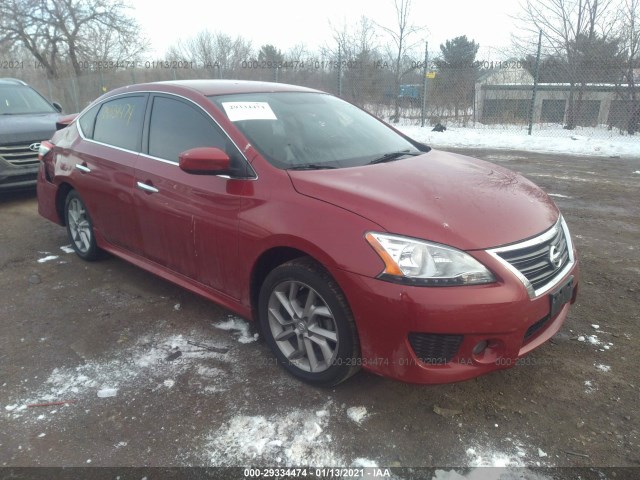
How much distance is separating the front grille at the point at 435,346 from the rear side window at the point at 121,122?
101 inches

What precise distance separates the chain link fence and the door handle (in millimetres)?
12583

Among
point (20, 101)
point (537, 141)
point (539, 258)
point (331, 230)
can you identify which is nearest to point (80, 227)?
point (331, 230)

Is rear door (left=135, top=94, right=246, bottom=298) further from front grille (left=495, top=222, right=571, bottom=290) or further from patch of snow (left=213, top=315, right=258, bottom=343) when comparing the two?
front grille (left=495, top=222, right=571, bottom=290)

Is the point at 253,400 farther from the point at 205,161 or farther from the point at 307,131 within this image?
the point at 307,131

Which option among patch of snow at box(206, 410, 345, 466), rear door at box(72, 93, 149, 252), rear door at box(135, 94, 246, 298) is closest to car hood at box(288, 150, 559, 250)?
rear door at box(135, 94, 246, 298)

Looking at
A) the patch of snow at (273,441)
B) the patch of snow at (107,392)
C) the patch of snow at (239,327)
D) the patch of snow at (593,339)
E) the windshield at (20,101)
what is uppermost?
the windshield at (20,101)

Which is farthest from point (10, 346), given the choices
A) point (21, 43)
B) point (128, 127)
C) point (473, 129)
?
point (21, 43)

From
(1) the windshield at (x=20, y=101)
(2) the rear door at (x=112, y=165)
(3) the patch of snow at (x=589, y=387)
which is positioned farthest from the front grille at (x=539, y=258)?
(1) the windshield at (x=20, y=101)

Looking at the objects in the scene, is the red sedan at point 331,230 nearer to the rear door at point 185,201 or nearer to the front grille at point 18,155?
the rear door at point 185,201

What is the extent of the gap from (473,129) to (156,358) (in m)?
14.4

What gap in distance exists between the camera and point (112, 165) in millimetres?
Result: 3785

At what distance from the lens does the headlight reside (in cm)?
218

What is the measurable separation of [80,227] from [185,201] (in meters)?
2.01

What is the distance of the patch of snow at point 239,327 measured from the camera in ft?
10.6
